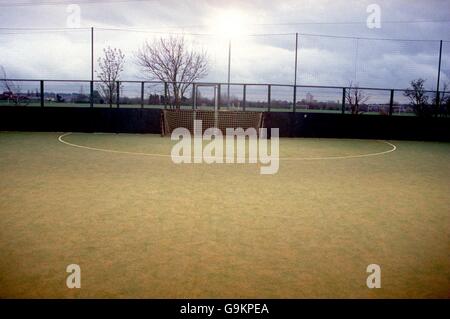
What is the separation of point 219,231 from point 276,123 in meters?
12.7

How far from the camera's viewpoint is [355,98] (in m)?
18.0

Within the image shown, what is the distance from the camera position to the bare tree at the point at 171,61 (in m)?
24.8

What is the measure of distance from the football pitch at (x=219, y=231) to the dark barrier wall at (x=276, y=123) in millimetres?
8256

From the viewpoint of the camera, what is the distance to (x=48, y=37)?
776 inches

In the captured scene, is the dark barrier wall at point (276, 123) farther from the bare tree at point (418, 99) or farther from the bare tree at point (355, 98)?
the bare tree at point (418, 99)

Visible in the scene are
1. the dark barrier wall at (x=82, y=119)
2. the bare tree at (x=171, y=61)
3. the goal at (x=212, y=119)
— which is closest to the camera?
the goal at (x=212, y=119)

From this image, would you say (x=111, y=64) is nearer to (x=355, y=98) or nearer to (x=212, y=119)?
(x=212, y=119)

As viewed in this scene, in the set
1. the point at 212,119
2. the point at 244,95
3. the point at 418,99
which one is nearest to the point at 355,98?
the point at 418,99

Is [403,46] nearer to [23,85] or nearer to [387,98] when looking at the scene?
[387,98]

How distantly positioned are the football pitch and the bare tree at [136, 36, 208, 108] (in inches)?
679

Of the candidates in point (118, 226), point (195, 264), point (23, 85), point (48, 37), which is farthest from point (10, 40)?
point (195, 264)

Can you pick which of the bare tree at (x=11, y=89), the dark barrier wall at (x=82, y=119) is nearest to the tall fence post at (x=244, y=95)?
the dark barrier wall at (x=82, y=119)

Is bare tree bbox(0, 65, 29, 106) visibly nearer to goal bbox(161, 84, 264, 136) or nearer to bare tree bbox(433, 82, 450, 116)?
goal bbox(161, 84, 264, 136)

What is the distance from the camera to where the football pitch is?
3.06m
